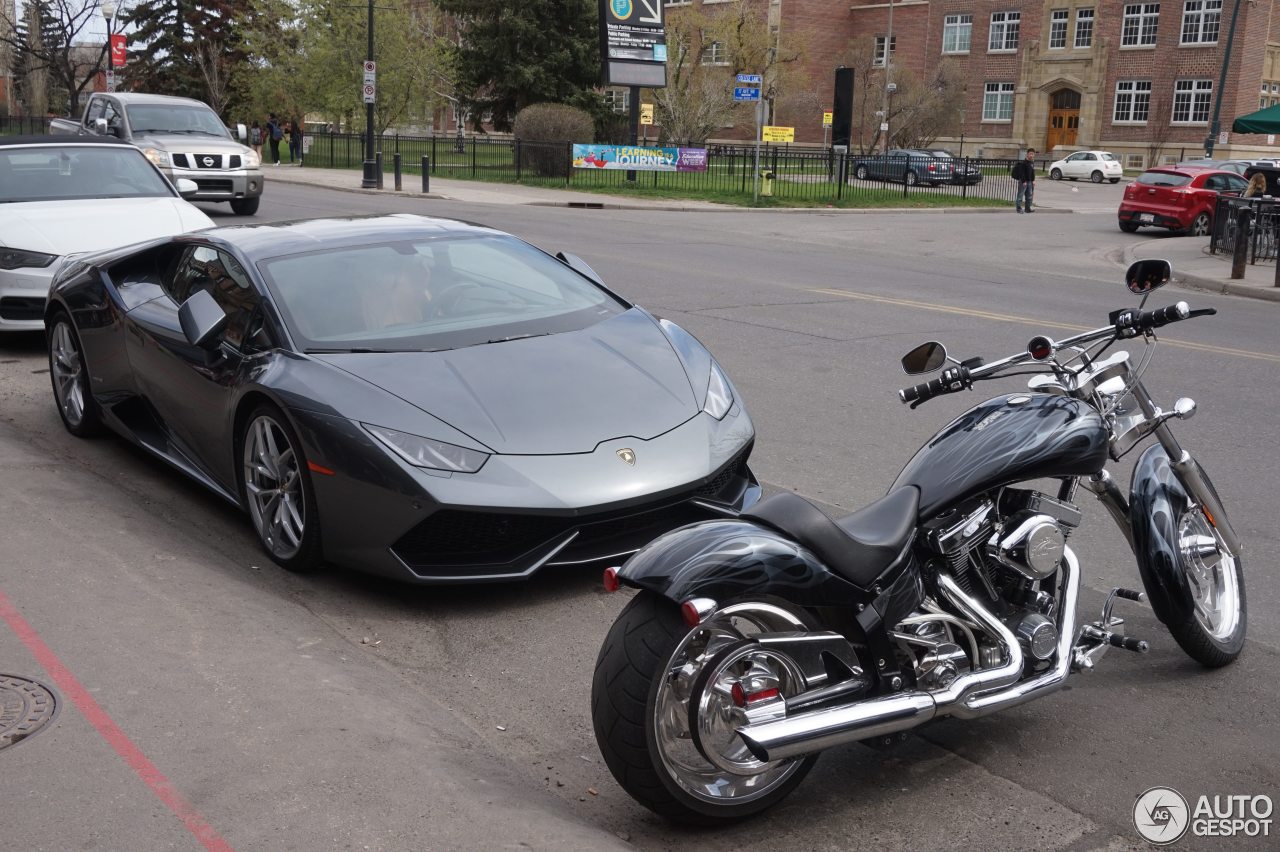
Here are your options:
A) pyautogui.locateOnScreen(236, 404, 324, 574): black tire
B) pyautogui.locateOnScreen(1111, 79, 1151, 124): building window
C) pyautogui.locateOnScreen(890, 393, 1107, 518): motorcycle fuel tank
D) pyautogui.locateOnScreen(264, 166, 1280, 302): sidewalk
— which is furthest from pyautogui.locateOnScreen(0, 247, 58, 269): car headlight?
pyautogui.locateOnScreen(1111, 79, 1151, 124): building window

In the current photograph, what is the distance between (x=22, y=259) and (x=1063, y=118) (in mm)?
67883

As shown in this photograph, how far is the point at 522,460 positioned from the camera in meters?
4.88

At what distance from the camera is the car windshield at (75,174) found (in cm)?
1098

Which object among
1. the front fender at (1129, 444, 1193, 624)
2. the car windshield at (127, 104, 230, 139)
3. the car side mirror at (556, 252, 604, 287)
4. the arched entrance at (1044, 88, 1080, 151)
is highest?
the arched entrance at (1044, 88, 1080, 151)

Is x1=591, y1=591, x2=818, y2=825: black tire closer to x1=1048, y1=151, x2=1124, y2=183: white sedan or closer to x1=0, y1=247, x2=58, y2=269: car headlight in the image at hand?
x1=0, y1=247, x2=58, y2=269: car headlight

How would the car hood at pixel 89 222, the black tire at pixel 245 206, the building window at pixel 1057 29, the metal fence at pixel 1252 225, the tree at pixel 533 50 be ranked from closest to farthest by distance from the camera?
the car hood at pixel 89 222, the metal fence at pixel 1252 225, the black tire at pixel 245 206, the tree at pixel 533 50, the building window at pixel 1057 29

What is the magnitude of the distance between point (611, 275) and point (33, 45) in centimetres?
4969

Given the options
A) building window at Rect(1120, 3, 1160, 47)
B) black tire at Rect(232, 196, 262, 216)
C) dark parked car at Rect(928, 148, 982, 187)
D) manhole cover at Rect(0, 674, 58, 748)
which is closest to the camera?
manhole cover at Rect(0, 674, 58, 748)

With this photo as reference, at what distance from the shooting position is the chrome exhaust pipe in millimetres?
3209

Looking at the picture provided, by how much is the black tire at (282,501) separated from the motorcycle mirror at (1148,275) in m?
3.17

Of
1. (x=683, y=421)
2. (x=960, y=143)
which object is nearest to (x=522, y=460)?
(x=683, y=421)

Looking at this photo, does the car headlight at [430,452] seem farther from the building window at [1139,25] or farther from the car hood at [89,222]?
the building window at [1139,25]

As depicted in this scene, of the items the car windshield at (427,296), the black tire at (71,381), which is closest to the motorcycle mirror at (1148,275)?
the car windshield at (427,296)

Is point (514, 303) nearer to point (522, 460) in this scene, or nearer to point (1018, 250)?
point (522, 460)
